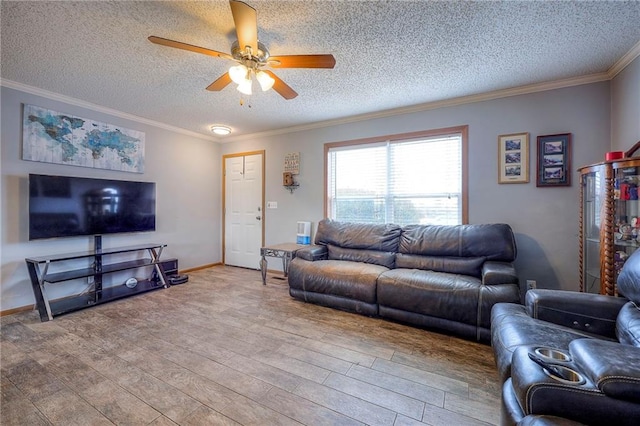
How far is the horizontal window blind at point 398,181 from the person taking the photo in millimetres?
3314

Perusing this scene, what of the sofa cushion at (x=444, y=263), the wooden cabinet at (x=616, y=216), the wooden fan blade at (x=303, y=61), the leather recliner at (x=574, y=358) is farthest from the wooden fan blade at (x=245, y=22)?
the wooden cabinet at (x=616, y=216)

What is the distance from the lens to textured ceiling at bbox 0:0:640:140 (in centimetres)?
176

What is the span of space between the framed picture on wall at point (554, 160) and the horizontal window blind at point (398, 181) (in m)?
0.77

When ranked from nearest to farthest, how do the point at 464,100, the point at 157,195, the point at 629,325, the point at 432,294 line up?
the point at 629,325
the point at 432,294
the point at 464,100
the point at 157,195

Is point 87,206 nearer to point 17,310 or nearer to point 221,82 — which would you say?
point 17,310

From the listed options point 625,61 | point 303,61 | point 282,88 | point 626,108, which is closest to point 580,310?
point 626,108

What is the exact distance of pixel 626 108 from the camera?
232 centimetres

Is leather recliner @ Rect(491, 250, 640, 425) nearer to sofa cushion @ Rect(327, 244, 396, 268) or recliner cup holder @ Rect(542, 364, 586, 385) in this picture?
recliner cup holder @ Rect(542, 364, 586, 385)

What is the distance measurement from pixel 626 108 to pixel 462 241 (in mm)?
1774

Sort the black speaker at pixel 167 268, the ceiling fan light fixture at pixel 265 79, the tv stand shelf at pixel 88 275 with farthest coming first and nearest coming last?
the black speaker at pixel 167 268
the tv stand shelf at pixel 88 275
the ceiling fan light fixture at pixel 265 79

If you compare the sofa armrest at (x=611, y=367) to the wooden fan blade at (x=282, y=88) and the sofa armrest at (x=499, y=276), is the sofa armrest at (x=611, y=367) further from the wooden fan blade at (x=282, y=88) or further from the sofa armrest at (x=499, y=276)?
the wooden fan blade at (x=282, y=88)

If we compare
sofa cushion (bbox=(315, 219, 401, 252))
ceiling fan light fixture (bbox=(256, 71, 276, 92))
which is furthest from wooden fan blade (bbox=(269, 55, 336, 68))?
sofa cushion (bbox=(315, 219, 401, 252))

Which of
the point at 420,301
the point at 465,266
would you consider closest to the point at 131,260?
the point at 420,301

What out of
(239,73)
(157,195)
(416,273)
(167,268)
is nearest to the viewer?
(239,73)
